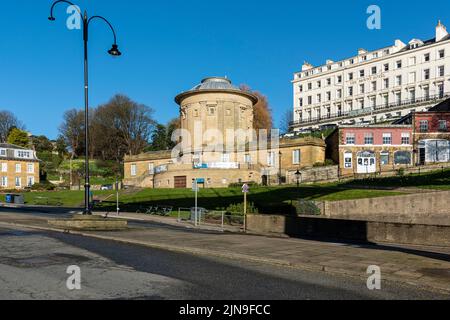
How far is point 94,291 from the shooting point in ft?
23.3

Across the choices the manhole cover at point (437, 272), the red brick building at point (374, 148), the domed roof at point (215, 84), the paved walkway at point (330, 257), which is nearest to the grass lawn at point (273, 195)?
the red brick building at point (374, 148)

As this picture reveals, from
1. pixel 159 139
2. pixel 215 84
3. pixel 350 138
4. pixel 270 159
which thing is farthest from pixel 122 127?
pixel 350 138

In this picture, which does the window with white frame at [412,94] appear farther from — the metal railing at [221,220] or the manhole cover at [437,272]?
the manhole cover at [437,272]

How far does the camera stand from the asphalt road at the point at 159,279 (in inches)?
280

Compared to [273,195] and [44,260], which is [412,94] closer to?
[273,195]

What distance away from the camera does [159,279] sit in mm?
8234

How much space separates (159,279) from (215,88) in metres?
60.5

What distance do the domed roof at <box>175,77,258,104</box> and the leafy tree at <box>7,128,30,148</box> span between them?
162 feet

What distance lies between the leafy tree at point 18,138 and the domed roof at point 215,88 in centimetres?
4939

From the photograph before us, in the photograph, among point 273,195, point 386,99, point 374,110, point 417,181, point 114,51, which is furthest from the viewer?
point 374,110

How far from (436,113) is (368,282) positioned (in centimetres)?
5608
